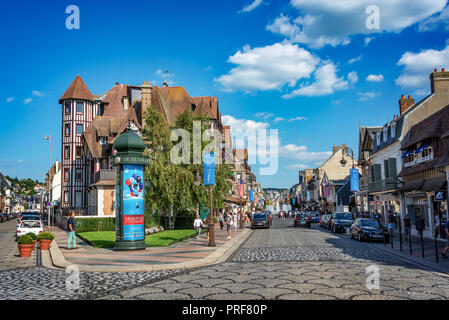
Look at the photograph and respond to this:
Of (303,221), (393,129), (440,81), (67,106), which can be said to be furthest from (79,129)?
(440,81)

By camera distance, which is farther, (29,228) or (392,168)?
(392,168)

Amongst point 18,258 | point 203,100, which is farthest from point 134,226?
point 203,100

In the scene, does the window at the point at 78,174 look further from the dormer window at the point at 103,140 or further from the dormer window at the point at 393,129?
the dormer window at the point at 393,129

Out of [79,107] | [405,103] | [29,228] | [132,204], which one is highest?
[79,107]

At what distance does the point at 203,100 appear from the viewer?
165 ft

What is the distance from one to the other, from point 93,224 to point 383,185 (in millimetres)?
24960

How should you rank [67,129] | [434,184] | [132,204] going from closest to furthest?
[132,204] → [434,184] → [67,129]

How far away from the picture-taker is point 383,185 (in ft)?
112

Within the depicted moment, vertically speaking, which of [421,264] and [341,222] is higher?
[341,222]

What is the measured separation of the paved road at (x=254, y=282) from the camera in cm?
840

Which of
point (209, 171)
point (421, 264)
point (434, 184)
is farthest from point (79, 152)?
point (421, 264)

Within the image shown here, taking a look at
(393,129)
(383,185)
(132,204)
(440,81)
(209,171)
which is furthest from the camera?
(383,185)

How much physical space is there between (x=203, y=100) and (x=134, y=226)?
1313 inches

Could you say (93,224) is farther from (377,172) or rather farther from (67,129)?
(377,172)
